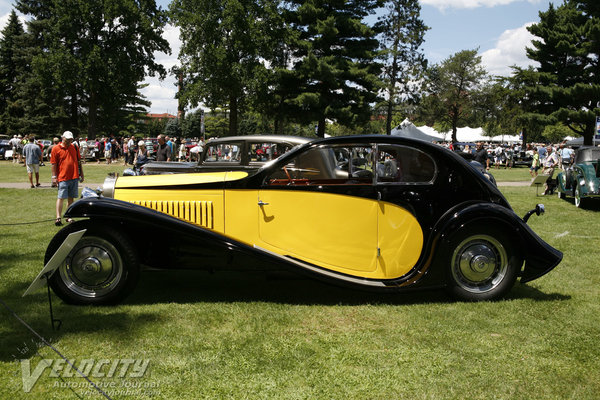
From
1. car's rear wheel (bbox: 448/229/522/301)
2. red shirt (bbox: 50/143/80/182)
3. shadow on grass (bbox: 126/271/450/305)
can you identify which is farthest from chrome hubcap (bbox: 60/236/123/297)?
red shirt (bbox: 50/143/80/182)

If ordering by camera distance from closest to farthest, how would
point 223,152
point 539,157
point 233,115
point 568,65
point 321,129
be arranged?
point 223,152 → point 539,157 → point 233,115 → point 321,129 → point 568,65

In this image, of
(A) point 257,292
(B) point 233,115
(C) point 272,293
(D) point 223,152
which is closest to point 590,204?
(D) point 223,152

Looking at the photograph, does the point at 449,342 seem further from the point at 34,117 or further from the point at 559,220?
the point at 34,117

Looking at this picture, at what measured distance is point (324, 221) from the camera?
4.55 metres

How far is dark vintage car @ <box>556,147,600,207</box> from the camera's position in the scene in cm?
1152

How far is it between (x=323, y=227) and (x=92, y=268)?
7.56 ft

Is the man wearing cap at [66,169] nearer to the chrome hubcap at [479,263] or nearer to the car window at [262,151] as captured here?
the car window at [262,151]

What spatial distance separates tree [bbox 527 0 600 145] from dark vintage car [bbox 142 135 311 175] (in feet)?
114

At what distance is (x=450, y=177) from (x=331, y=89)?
30.7m

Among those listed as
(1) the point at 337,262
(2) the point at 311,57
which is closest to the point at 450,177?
(1) the point at 337,262

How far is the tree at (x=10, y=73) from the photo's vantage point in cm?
4834

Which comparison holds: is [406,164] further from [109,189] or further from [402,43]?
[402,43]

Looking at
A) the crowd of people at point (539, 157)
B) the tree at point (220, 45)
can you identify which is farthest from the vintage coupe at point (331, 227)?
the tree at point (220, 45)

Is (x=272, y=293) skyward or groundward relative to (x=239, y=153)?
groundward
